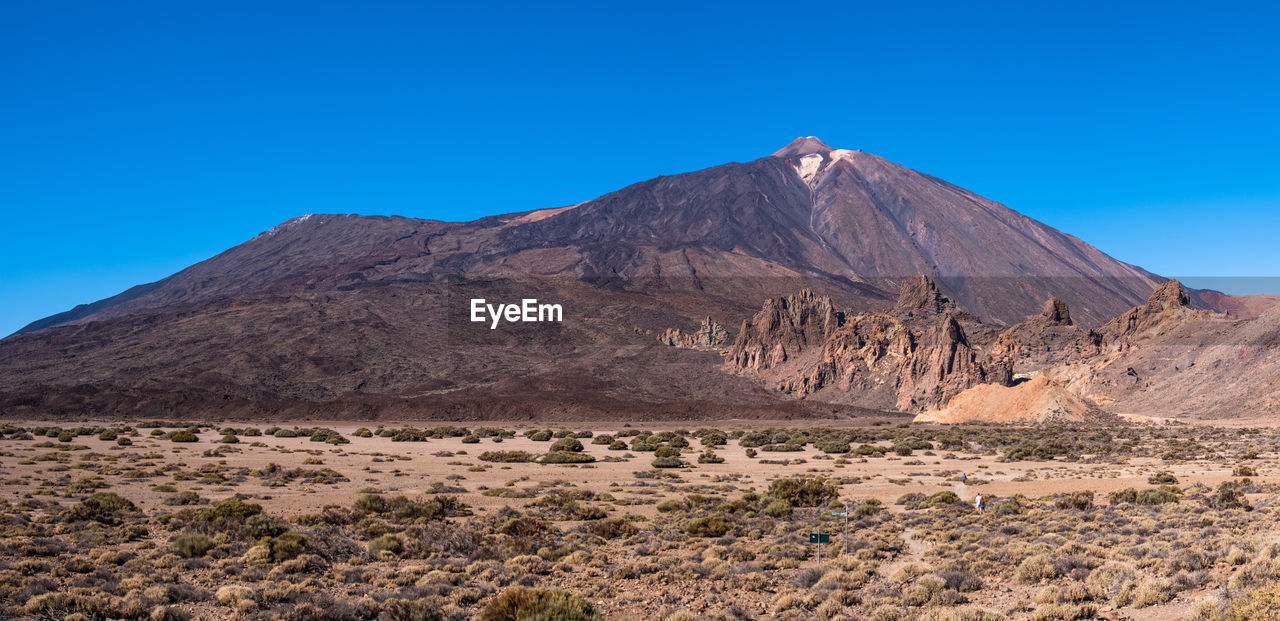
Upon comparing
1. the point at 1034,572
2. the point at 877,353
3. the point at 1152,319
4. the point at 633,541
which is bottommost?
the point at 633,541

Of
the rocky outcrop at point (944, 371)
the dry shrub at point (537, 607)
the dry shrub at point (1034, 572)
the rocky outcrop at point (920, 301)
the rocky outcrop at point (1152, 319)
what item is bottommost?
the dry shrub at point (1034, 572)

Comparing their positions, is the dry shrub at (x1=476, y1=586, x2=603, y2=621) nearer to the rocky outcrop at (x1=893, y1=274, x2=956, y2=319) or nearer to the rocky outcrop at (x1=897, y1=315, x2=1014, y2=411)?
the rocky outcrop at (x1=897, y1=315, x2=1014, y2=411)

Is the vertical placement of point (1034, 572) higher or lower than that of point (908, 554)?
higher

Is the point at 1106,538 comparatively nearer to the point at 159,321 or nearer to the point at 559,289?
the point at 559,289

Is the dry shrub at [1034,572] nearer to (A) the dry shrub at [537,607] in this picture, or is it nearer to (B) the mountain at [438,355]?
(A) the dry shrub at [537,607]

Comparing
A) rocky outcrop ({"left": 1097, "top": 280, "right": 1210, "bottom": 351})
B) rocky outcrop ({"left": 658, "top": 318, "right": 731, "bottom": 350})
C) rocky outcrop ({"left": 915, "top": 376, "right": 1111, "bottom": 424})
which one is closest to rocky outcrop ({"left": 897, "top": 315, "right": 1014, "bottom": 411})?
rocky outcrop ({"left": 915, "top": 376, "right": 1111, "bottom": 424})

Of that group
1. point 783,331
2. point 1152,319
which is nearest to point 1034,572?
point 1152,319

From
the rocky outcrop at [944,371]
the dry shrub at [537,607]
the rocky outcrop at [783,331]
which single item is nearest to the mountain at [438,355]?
the rocky outcrop at [944,371]

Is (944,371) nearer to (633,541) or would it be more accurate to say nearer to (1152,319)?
(1152,319)
